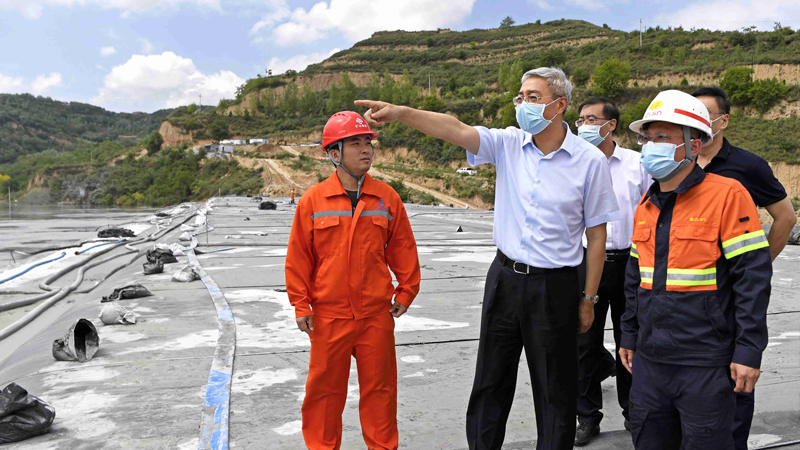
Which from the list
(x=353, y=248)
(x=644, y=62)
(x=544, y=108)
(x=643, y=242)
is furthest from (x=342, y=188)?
(x=644, y=62)

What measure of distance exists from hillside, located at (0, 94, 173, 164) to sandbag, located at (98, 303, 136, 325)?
16412 cm

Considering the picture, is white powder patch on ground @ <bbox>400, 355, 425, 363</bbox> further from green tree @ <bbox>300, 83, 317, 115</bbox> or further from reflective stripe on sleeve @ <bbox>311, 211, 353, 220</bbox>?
green tree @ <bbox>300, 83, 317, 115</bbox>

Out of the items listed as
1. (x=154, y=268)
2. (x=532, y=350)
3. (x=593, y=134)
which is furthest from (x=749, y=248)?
(x=154, y=268)

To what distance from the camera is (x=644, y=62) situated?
68.2m

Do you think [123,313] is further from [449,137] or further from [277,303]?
[449,137]

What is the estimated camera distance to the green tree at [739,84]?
49344mm

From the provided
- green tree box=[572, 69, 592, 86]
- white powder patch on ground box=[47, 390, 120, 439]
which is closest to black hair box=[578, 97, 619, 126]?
white powder patch on ground box=[47, 390, 120, 439]

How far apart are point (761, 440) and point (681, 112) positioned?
1997 mm

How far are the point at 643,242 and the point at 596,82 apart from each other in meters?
61.7

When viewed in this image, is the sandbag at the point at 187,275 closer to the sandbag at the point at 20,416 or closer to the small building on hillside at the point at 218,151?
the sandbag at the point at 20,416

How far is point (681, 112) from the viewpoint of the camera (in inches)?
88.0

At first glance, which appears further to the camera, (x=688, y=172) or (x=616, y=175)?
(x=616, y=175)

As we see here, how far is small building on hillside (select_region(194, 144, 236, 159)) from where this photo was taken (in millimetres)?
78000

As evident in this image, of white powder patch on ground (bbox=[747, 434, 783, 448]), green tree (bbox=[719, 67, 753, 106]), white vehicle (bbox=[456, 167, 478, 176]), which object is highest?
green tree (bbox=[719, 67, 753, 106])
